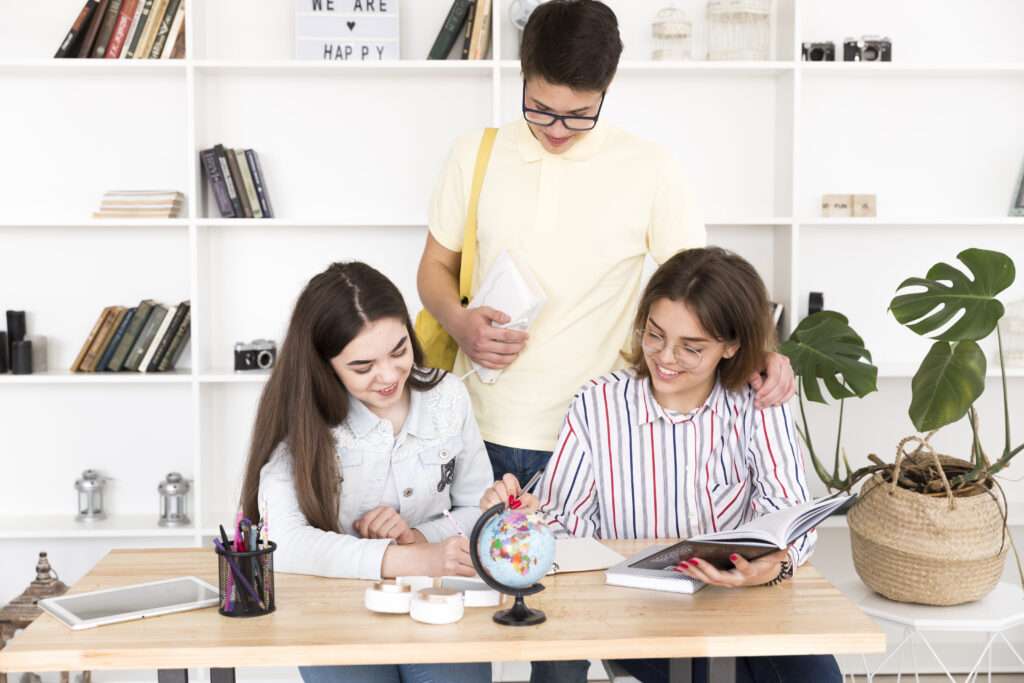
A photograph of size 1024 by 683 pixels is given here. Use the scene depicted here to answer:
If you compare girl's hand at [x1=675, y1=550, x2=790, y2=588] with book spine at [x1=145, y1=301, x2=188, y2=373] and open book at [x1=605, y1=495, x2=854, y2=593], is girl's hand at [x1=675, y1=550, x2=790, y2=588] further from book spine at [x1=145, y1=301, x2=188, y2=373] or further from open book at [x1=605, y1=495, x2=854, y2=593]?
book spine at [x1=145, y1=301, x2=188, y2=373]

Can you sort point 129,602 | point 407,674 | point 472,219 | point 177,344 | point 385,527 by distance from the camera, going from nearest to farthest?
point 129,602 < point 407,674 < point 385,527 < point 472,219 < point 177,344

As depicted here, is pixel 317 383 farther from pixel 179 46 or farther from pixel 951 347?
pixel 179 46

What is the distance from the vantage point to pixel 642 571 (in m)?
1.82

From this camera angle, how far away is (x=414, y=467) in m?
2.18

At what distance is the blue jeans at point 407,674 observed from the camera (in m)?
1.87

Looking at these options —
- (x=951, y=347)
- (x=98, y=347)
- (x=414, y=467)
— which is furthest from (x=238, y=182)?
(x=951, y=347)

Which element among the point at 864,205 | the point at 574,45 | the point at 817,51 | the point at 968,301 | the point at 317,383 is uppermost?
the point at 817,51

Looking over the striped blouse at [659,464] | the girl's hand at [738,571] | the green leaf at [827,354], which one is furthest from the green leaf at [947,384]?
the girl's hand at [738,571]

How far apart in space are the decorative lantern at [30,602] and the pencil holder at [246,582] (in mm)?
1844

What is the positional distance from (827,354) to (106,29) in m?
2.20

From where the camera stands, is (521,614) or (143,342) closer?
(521,614)

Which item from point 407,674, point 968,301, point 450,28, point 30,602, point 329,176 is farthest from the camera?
point 329,176

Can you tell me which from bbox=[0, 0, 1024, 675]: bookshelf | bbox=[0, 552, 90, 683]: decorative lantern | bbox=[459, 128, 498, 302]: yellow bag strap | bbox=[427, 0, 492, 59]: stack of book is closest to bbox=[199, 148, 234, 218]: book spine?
bbox=[0, 0, 1024, 675]: bookshelf

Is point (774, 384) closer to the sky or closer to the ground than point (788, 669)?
closer to the sky
